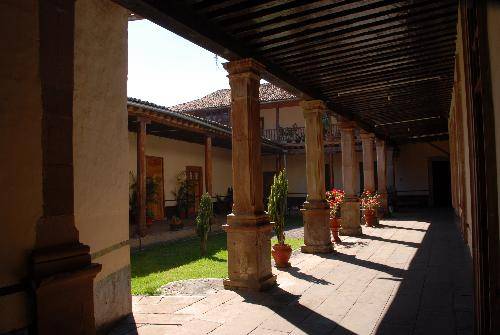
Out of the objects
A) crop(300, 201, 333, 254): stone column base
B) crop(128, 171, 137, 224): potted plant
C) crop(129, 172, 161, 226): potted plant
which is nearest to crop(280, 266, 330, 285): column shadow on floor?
crop(300, 201, 333, 254): stone column base

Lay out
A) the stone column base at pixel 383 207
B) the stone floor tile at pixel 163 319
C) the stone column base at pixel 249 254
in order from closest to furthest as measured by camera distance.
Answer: the stone floor tile at pixel 163 319 → the stone column base at pixel 249 254 → the stone column base at pixel 383 207

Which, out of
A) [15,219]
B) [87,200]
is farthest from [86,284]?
A: [87,200]

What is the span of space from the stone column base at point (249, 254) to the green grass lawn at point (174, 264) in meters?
1.24

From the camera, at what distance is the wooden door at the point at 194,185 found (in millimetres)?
15789

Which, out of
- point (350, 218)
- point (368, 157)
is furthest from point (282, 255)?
point (368, 157)

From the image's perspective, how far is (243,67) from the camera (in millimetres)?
5453

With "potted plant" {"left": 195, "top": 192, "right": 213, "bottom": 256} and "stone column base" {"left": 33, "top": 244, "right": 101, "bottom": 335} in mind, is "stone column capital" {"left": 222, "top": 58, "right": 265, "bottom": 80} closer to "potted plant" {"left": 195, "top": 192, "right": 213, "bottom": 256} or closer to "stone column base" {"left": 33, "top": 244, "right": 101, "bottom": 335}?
"stone column base" {"left": 33, "top": 244, "right": 101, "bottom": 335}

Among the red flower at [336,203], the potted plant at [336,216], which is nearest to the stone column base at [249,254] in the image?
the potted plant at [336,216]

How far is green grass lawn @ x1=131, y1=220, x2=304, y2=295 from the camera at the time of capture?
6.55 meters

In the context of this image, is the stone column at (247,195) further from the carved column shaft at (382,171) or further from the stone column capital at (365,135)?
the carved column shaft at (382,171)

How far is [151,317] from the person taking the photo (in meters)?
4.27

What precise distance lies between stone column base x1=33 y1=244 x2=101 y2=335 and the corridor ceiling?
2475 mm

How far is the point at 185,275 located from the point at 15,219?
16.1ft

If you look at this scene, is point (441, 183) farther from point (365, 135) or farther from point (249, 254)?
point (249, 254)
